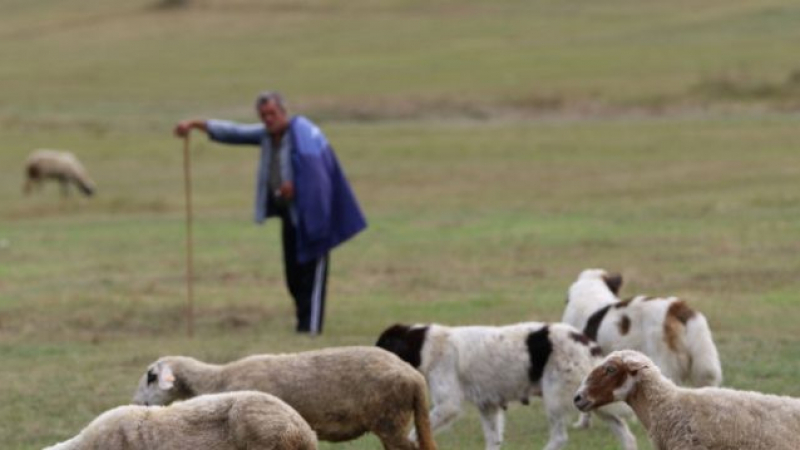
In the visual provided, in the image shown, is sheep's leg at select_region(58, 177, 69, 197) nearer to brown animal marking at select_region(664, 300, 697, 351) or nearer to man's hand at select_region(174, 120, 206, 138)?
man's hand at select_region(174, 120, 206, 138)

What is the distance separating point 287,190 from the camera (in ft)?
65.3

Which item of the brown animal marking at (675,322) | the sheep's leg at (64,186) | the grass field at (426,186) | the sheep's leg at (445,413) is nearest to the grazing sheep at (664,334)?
the brown animal marking at (675,322)

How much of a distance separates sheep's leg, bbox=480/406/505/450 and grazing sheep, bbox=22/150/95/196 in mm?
25905

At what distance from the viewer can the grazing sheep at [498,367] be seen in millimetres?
13734

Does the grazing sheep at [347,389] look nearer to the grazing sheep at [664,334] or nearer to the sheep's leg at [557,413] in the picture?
the sheep's leg at [557,413]

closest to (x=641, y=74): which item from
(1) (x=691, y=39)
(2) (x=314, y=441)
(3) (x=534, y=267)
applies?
(1) (x=691, y=39)

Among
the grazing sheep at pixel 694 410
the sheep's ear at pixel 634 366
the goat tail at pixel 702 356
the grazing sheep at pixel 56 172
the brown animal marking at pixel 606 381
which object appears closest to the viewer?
the grazing sheep at pixel 694 410

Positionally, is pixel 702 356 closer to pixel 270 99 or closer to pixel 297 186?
pixel 297 186

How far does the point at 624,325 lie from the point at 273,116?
581 cm

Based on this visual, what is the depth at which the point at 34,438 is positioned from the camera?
48.1ft

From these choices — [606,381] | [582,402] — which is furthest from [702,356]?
[606,381]

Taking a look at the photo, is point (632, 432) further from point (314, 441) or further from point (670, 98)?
point (670, 98)

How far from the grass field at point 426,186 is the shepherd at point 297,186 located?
521 mm

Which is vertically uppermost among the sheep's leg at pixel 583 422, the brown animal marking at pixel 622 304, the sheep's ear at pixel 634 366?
the sheep's ear at pixel 634 366
